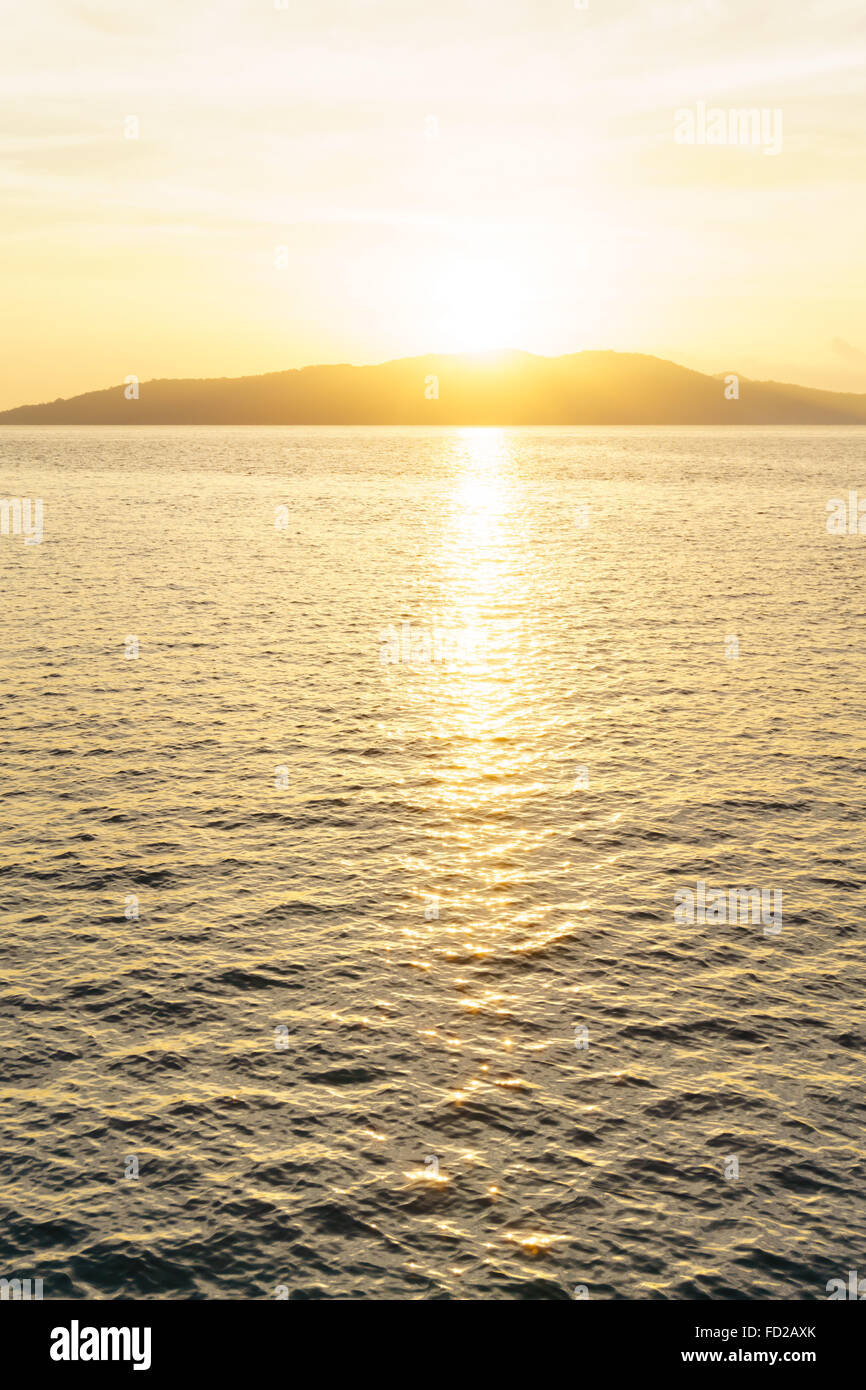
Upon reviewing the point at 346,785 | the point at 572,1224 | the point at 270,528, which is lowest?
the point at 572,1224

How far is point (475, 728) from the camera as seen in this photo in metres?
54.4

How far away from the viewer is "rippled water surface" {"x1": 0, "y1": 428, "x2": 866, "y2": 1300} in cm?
2141

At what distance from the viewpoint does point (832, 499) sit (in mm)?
190000

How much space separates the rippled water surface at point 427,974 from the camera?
70.2 feet

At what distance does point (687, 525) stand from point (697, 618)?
2799 inches

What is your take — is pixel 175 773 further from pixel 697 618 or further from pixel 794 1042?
pixel 697 618

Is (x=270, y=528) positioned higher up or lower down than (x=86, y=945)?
higher up

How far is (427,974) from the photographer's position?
100 ft

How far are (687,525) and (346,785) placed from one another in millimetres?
114510

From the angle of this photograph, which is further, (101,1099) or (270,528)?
(270,528)

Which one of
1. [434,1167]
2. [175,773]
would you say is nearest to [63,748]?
[175,773]

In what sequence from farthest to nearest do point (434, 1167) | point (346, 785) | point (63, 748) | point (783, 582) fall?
point (783, 582) → point (63, 748) → point (346, 785) → point (434, 1167)

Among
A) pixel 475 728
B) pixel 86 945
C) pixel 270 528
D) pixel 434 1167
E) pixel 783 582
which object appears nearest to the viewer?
pixel 434 1167

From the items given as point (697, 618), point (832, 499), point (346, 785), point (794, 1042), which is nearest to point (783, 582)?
point (697, 618)
